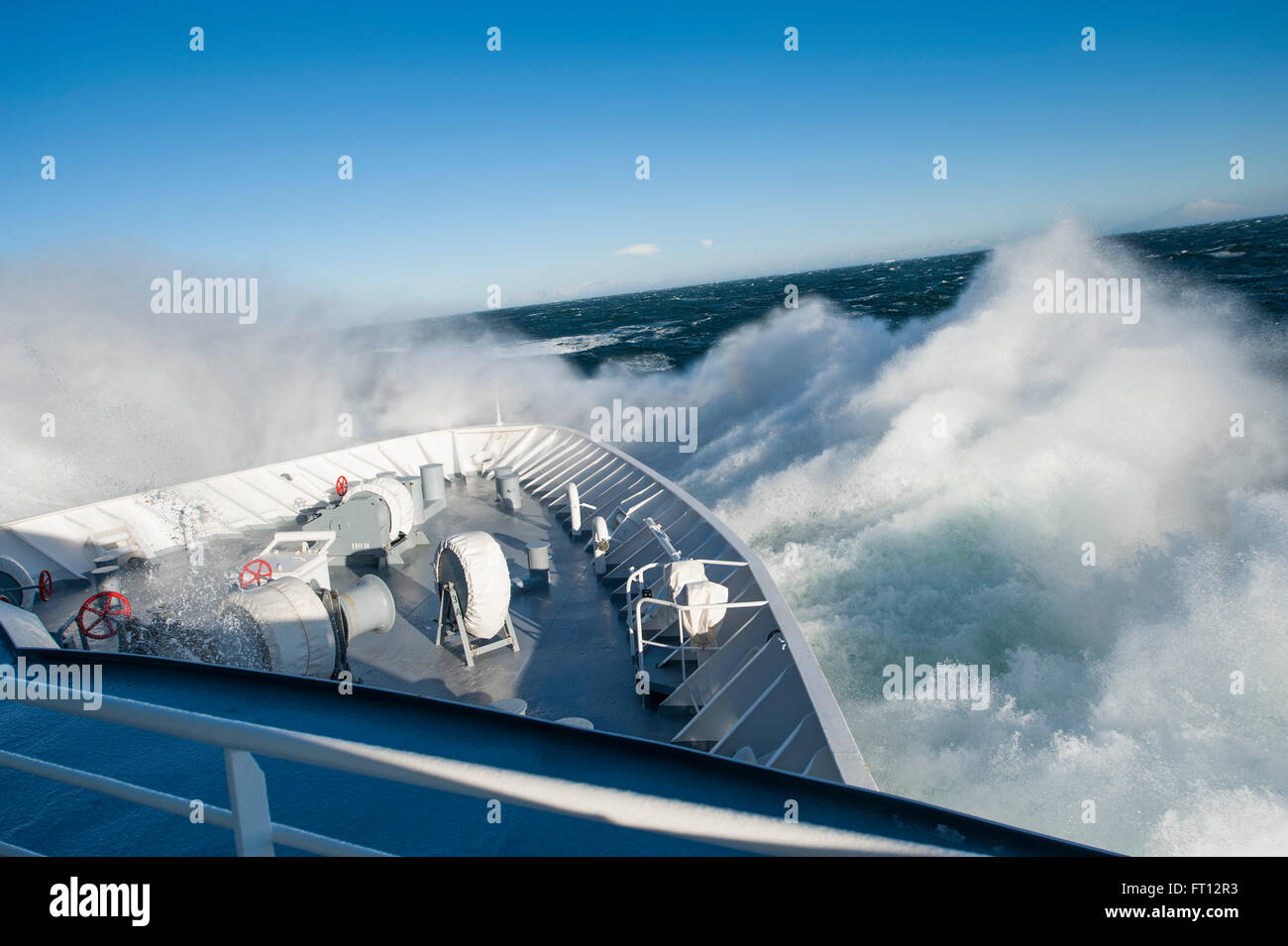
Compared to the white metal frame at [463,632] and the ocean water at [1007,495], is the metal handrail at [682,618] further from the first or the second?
the ocean water at [1007,495]

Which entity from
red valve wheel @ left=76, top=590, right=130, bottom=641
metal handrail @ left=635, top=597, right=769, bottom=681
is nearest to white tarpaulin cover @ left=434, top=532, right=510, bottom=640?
metal handrail @ left=635, top=597, right=769, bottom=681

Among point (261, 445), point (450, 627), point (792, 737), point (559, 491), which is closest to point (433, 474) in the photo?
point (559, 491)

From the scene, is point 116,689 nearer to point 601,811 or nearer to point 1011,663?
point 601,811

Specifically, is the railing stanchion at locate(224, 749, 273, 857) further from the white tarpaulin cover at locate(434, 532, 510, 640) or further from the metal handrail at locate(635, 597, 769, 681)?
the white tarpaulin cover at locate(434, 532, 510, 640)

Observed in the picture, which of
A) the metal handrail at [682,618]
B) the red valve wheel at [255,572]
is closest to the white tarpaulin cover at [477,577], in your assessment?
the metal handrail at [682,618]

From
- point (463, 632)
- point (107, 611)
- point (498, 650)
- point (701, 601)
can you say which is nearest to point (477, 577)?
point (463, 632)

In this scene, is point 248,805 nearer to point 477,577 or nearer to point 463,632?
point 477,577

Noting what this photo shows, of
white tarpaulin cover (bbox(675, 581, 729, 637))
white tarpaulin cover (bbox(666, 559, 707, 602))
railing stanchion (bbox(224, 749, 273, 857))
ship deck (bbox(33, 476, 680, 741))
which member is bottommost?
ship deck (bbox(33, 476, 680, 741))

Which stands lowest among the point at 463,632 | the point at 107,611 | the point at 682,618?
the point at 463,632
